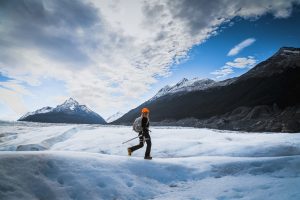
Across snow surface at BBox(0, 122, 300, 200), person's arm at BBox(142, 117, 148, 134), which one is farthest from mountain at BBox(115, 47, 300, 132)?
person's arm at BBox(142, 117, 148, 134)

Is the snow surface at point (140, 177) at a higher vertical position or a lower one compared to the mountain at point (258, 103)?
lower

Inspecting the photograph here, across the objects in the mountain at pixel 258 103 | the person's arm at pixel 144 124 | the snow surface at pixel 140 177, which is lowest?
the snow surface at pixel 140 177

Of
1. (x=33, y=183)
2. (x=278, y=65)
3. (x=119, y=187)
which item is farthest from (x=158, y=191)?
(x=278, y=65)

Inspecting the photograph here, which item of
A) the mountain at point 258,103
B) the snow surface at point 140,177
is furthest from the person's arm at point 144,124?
the mountain at point 258,103

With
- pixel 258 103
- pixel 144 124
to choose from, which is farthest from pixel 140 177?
pixel 258 103

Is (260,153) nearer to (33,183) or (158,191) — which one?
(158,191)

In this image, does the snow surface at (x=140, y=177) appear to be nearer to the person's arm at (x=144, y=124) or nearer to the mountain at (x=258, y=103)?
the person's arm at (x=144, y=124)

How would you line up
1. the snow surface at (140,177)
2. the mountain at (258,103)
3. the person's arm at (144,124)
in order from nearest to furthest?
the snow surface at (140,177), the person's arm at (144,124), the mountain at (258,103)

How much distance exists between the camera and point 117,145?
19344 mm

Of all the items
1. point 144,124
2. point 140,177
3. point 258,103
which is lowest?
point 140,177

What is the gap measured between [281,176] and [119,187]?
5.47 metres

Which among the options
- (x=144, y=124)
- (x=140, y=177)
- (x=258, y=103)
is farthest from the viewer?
(x=258, y=103)

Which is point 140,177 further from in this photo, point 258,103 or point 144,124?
point 258,103

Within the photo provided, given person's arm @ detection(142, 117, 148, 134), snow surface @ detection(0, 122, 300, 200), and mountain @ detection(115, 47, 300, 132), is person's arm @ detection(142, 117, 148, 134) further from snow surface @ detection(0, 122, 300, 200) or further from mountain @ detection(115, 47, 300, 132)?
mountain @ detection(115, 47, 300, 132)
